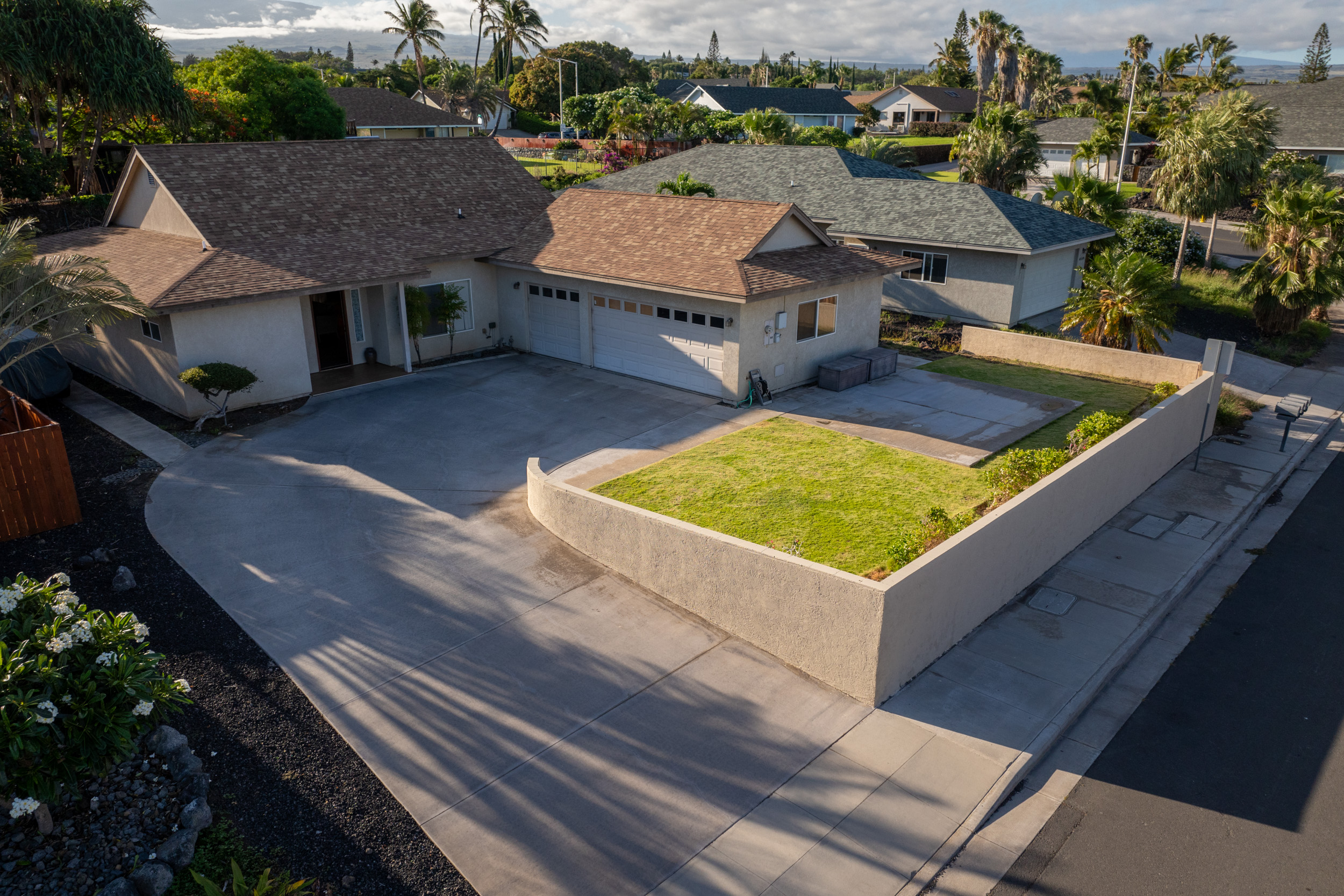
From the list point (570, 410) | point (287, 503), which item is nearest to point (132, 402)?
point (287, 503)

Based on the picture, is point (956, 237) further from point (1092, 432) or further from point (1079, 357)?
point (1092, 432)

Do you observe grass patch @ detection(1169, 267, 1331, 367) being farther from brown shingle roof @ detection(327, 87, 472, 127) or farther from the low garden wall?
brown shingle roof @ detection(327, 87, 472, 127)

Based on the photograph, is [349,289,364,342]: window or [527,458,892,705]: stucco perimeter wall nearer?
[527,458,892,705]: stucco perimeter wall

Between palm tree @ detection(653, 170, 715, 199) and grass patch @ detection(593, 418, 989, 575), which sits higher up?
palm tree @ detection(653, 170, 715, 199)

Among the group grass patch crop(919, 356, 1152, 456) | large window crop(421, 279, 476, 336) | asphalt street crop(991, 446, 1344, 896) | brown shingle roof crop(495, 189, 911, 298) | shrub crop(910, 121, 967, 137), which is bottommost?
asphalt street crop(991, 446, 1344, 896)

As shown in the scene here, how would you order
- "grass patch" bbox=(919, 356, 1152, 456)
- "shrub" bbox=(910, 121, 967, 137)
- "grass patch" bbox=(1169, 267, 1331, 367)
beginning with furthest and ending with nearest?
"shrub" bbox=(910, 121, 967, 137) → "grass patch" bbox=(1169, 267, 1331, 367) → "grass patch" bbox=(919, 356, 1152, 456)

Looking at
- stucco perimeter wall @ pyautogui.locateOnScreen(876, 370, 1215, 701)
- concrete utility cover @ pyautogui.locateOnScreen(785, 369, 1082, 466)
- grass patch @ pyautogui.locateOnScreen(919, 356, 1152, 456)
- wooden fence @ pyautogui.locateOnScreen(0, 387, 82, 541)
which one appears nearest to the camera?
stucco perimeter wall @ pyautogui.locateOnScreen(876, 370, 1215, 701)

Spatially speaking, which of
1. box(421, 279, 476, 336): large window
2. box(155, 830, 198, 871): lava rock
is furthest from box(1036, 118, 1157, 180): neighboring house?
box(155, 830, 198, 871): lava rock
